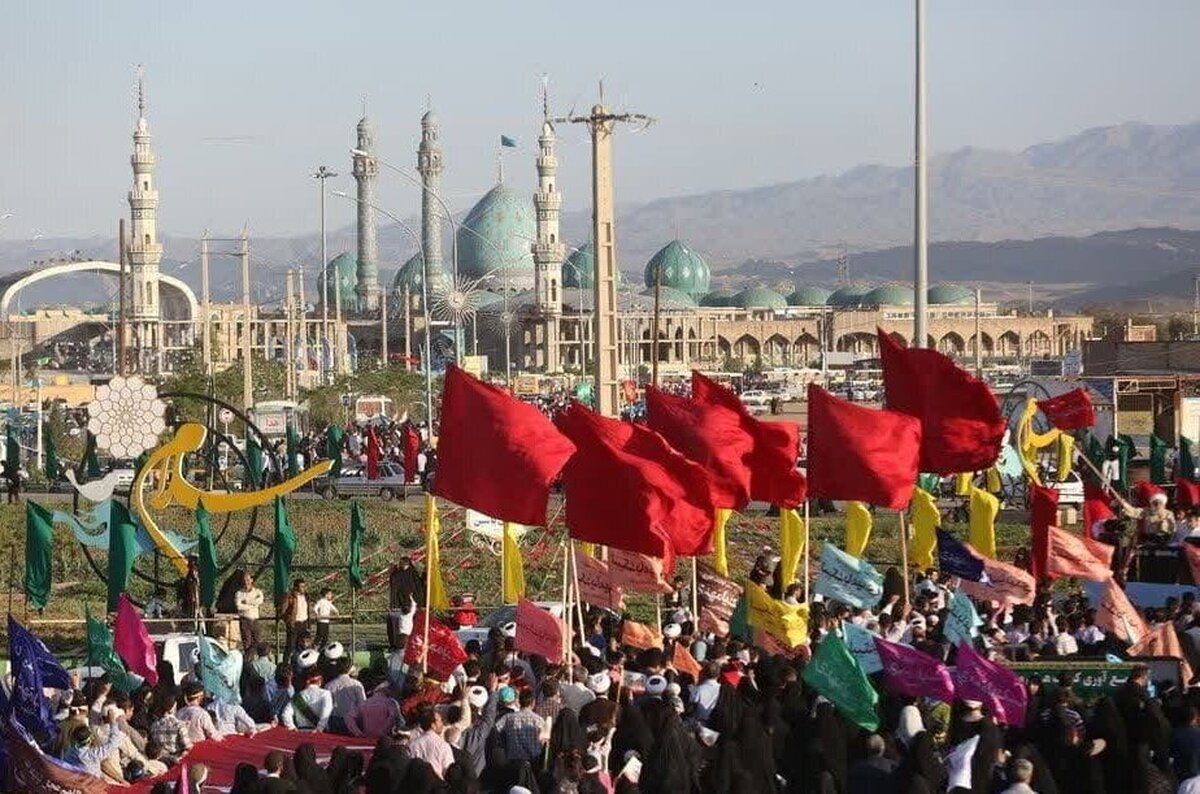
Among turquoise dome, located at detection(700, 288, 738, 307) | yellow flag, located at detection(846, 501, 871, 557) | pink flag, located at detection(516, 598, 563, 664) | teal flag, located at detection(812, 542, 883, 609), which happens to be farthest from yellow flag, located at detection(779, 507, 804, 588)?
turquoise dome, located at detection(700, 288, 738, 307)

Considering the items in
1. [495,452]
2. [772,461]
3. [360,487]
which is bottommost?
[360,487]

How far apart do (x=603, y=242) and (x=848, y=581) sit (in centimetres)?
1014

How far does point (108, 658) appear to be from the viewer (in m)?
13.7

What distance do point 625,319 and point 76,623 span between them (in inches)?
2779

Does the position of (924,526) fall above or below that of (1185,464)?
above

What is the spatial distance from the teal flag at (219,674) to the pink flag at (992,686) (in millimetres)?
4049

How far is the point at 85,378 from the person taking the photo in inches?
3105

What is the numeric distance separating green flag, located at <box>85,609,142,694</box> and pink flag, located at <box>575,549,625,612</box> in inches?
114

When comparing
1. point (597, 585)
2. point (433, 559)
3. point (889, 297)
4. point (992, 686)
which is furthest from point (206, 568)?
point (889, 297)

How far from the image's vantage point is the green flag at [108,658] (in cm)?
1345

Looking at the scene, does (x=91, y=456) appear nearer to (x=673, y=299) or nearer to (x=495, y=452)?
(x=495, y=452)

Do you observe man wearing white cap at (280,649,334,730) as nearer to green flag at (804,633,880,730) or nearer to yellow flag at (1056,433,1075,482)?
green flag at (804,633,880,730)

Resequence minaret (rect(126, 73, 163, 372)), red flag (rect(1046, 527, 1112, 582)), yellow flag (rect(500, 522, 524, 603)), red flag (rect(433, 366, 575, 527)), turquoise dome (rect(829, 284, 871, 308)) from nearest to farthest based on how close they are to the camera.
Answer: red flag (rect(433, 366, 575, 527)) < red flag (rect(1046, 527, 1112, 582)) < yellow flag (rect(500, 522, 524, 603)) < minaret (rect(126, 73, 163, 372)) < turquoise dome (rect(829, 284, 871, 308))

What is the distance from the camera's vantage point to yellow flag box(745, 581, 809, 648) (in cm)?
1398
